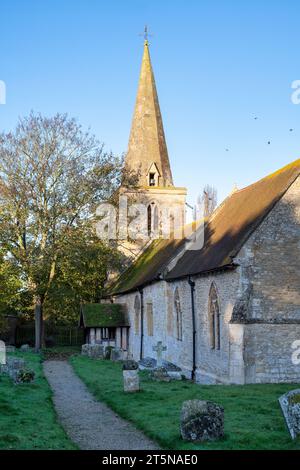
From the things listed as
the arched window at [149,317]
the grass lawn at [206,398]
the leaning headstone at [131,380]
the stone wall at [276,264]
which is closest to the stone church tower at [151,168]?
the arched window at [149,317]

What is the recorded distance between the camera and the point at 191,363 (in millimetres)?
21250

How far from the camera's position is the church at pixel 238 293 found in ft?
54.5

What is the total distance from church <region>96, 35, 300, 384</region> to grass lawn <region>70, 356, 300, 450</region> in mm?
1219

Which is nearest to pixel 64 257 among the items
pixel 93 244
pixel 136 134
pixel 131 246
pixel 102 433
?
pixel 93 244

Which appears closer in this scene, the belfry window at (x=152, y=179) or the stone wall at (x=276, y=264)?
the stone wall at (x=276, y=264)

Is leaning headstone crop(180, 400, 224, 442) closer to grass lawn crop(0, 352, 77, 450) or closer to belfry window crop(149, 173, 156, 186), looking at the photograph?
grass lawn crop(0, 352, 77, 450)

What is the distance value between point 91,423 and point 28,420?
1460 mm

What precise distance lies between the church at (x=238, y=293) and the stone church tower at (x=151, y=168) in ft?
34.8

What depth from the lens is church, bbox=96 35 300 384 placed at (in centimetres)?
1662

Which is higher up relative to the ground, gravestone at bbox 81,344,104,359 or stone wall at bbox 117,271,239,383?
stone wall at bbox 117,271,239,383

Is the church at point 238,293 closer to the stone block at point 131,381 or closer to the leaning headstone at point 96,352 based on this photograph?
the leaning headstone at point 96,352

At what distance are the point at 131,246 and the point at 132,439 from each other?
29.4 m

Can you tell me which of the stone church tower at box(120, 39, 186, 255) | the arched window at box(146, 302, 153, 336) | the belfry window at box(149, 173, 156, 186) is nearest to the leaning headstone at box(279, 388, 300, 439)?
the arched window at box(146, 302, 153, 336)

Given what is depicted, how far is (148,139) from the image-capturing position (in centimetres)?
4016
